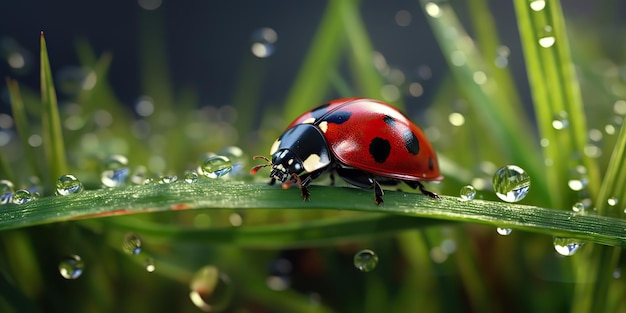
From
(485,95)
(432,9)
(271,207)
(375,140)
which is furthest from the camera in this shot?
(432,9)

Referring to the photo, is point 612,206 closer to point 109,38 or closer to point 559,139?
point 559,139

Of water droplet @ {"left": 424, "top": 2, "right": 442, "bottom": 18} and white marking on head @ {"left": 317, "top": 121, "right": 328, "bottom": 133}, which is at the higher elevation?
water droplet @ {"left": 424, "top": 2, "right": 442, "bottom": 18}

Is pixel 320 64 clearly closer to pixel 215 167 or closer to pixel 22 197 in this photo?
pixel 215 167

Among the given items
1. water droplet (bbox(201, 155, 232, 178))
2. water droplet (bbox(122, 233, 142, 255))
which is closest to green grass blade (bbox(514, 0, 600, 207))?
water droplet (bbox(201, 155, 232, 178))

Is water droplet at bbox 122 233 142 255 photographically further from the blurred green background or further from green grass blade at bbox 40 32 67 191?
green grass blade at bbox 40 32 67 191

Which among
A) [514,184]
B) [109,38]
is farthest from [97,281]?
[109,38]

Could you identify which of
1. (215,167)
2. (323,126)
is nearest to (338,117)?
(323,126)

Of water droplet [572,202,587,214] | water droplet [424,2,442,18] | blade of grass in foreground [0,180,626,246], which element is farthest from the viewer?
water droplet [424,2,442,18]
